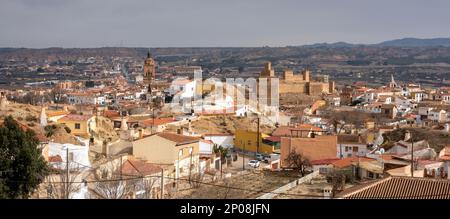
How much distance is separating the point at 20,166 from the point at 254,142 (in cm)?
1356

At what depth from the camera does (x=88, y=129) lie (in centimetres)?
1994

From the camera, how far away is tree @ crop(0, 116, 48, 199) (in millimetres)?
9789

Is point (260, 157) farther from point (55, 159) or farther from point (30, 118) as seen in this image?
point (55, 159)

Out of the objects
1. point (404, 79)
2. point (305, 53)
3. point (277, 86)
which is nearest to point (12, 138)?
point (277, 86)

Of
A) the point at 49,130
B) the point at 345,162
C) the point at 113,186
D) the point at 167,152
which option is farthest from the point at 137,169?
the point at 345,162

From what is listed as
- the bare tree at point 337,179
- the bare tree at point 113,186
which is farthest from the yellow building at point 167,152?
the bare tree at point 337,179

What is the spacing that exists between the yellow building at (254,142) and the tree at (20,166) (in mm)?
12428

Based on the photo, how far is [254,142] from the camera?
22.8 meters

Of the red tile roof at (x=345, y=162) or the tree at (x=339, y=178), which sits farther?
the red tile roof at (x=345, y=162)

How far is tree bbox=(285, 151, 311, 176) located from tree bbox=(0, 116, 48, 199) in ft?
26.5

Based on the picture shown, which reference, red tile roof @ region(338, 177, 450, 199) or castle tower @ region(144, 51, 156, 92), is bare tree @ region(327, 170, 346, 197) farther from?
castle tower @ region(144, 51, 156, 92)

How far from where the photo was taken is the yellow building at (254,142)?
22.0 metres

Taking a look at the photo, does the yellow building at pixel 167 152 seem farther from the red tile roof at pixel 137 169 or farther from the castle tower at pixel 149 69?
the castle tower at pixel 149 69
